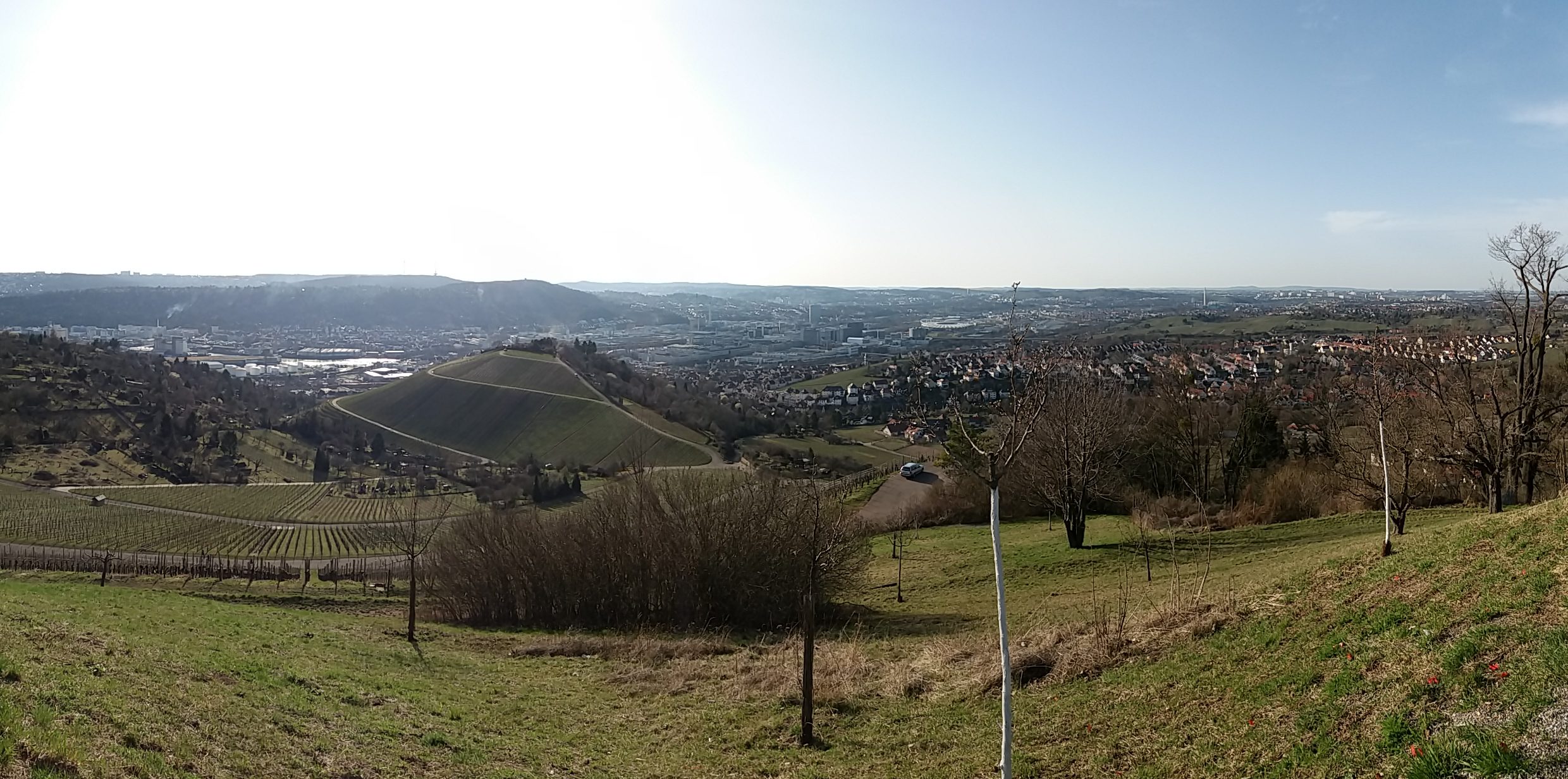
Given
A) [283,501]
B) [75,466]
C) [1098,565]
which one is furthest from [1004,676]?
[75,466]

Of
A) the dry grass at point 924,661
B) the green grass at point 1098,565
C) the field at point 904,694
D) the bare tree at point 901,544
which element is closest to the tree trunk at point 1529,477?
the green grass at point 1098,565

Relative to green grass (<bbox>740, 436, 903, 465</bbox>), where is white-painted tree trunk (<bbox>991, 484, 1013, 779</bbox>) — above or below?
above

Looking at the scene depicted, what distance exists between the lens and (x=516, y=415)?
116 m

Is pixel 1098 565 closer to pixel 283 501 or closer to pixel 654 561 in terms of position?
pixel 654 561

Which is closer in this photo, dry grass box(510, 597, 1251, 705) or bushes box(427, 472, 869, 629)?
dry grass box(510, 597, 1251, 705)

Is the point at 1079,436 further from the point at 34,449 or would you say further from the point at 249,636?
the point at 34,449

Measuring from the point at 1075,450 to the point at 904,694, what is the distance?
19.4m

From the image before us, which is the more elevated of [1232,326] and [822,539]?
[1232,326]

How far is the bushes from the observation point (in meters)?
24.5

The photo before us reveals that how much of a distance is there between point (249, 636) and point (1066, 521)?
963 inches

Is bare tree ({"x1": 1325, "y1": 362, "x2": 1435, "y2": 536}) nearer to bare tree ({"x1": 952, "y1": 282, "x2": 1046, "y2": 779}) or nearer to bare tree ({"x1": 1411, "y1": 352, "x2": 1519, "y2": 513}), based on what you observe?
bare tree ({"x1": 1411, "y1": 352, "x2": 1519, "y2": 513})

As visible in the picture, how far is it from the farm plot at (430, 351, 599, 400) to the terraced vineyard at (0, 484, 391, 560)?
4858cm

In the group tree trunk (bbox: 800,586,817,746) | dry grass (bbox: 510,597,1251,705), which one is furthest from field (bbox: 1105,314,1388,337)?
tree trunk (bbox: 800,586,817,746)

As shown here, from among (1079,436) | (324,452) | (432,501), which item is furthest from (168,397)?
(1079,436)
